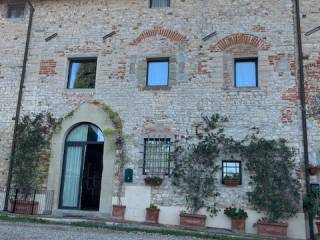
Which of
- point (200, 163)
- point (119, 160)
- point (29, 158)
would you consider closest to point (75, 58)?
point (29, 158)

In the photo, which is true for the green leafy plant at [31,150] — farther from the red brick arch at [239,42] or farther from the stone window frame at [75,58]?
the red brick arch at [239,42]

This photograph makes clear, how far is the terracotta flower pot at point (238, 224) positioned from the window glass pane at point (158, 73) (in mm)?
4474

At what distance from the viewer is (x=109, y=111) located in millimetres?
11469

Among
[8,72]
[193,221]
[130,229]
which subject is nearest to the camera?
[130,229]

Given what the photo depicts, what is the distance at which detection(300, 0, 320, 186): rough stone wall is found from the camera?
33.1ft

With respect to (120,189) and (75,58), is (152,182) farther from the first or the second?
(75,58)

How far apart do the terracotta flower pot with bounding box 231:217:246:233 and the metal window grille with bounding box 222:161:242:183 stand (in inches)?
45.5

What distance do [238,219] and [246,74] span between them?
4.24 meters

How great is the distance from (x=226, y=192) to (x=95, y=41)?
21.1ft

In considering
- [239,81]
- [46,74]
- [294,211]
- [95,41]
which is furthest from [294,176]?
[46,74]

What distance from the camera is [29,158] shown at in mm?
11516

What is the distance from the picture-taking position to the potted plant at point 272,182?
31.6 ft

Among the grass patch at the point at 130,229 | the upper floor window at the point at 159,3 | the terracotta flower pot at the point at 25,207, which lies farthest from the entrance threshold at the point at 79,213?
the upper floor window at the point at 159,3

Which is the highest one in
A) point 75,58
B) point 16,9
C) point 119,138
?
point 16,9
